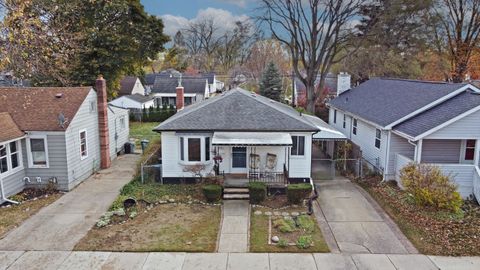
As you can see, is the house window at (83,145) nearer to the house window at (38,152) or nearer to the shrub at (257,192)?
the house window at (38,152)

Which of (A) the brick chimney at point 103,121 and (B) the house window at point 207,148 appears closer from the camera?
(B) the house window at point 207,148

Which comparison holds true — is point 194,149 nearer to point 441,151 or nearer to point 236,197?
point 236,197

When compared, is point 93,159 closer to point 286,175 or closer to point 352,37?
point 286,175

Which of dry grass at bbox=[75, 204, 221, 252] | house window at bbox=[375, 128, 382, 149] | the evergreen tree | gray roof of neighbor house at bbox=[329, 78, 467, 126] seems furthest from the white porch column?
the evergreen tree

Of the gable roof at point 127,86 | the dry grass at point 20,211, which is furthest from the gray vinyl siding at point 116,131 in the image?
the gable roof at point 127,86

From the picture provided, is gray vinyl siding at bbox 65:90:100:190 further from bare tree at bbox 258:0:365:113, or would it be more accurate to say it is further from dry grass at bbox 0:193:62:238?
bare tree at bbox 258:0:365:113

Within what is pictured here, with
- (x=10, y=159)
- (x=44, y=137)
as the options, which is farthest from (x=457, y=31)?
(x=10, y=159)
